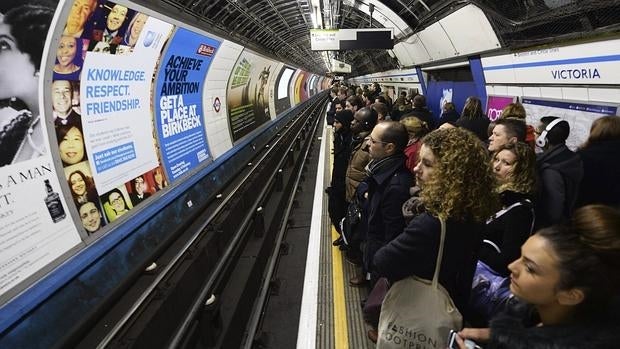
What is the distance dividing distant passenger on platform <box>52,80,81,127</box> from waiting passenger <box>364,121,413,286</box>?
2296 millimetres

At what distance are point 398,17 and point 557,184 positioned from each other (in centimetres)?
850

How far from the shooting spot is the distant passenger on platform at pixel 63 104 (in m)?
2.56

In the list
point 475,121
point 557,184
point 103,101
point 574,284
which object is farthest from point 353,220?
point 103,101

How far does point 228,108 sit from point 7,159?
5.51m

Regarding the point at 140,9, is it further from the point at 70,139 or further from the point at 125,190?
the point at 125,190

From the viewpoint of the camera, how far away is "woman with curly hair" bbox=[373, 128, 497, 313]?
160 centimetres

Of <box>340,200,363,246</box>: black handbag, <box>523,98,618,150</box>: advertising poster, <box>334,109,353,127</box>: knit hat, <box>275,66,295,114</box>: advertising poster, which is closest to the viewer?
<box>340,200,363,246</box>: black handbag

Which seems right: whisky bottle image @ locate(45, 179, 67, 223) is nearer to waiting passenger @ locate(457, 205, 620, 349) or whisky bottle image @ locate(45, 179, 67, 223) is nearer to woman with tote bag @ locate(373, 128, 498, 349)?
woman with tote bag @ locate(373, 128, 498, 349)

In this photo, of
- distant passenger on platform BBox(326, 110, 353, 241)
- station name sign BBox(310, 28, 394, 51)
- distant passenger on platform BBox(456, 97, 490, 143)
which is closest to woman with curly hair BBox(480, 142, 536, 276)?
distant passenger on platform BBox(456, 97, 490, 143)

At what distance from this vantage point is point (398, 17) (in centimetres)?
962

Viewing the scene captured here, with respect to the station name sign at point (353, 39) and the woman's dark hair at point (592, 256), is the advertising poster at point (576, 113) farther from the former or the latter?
the station name sign at point (353, 39)

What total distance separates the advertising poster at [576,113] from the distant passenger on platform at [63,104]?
4881 mm

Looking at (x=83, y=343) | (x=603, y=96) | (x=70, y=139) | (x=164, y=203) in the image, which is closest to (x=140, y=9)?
(x=70, y=139)

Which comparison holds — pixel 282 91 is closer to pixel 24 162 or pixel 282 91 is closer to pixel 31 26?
pixel 31 26
